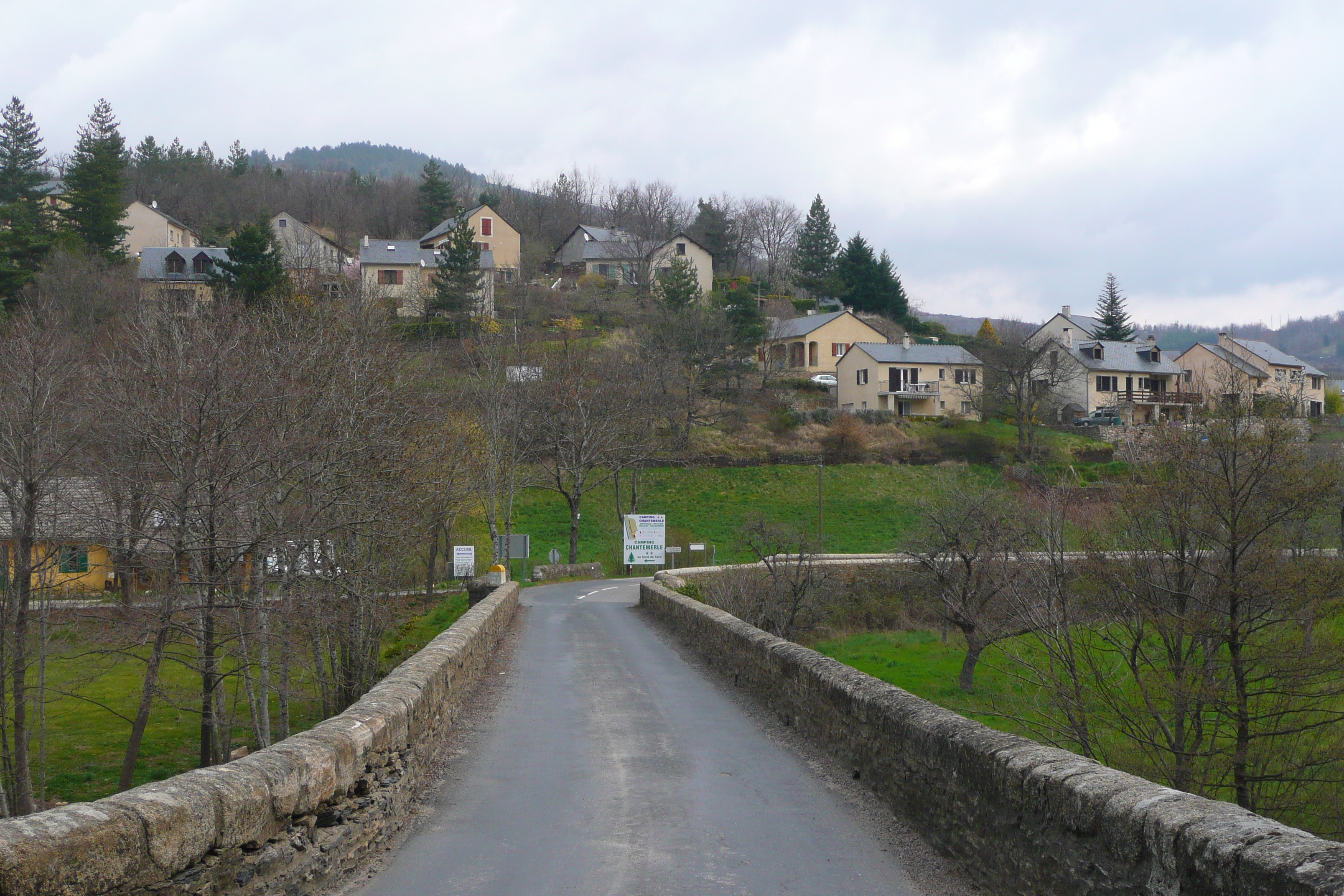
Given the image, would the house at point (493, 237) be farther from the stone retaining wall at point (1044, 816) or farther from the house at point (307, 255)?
the stone retaining wall at point (1044, 816)

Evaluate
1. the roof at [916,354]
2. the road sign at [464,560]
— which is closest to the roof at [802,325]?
the roof at [916,354]

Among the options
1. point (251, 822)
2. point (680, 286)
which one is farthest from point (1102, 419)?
point (251, 822)

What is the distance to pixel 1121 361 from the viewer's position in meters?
79.0

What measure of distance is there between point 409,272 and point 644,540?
1826 inches

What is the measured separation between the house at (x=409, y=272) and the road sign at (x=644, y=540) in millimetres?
31335

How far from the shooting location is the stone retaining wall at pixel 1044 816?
3793mm

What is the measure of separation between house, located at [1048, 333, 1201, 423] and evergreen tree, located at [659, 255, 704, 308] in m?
28.4

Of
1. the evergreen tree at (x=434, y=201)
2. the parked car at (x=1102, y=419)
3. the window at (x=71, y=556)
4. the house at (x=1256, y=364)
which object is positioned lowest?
the window at (x=71, y=556)

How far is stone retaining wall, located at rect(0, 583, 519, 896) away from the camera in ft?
11.9

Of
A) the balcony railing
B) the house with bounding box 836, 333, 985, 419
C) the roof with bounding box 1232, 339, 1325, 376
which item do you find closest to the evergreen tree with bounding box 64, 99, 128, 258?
the house with bounding box 836, 333, 985, 419

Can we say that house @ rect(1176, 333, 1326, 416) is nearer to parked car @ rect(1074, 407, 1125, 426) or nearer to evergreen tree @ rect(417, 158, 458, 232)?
parked car @ rect(1074, 407, 1125, 426)

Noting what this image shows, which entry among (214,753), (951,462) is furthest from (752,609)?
(951,462)

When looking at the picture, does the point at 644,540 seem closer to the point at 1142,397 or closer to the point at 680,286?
the point at 680,286

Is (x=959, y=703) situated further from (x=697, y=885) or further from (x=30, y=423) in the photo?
(x=30, y=423)
